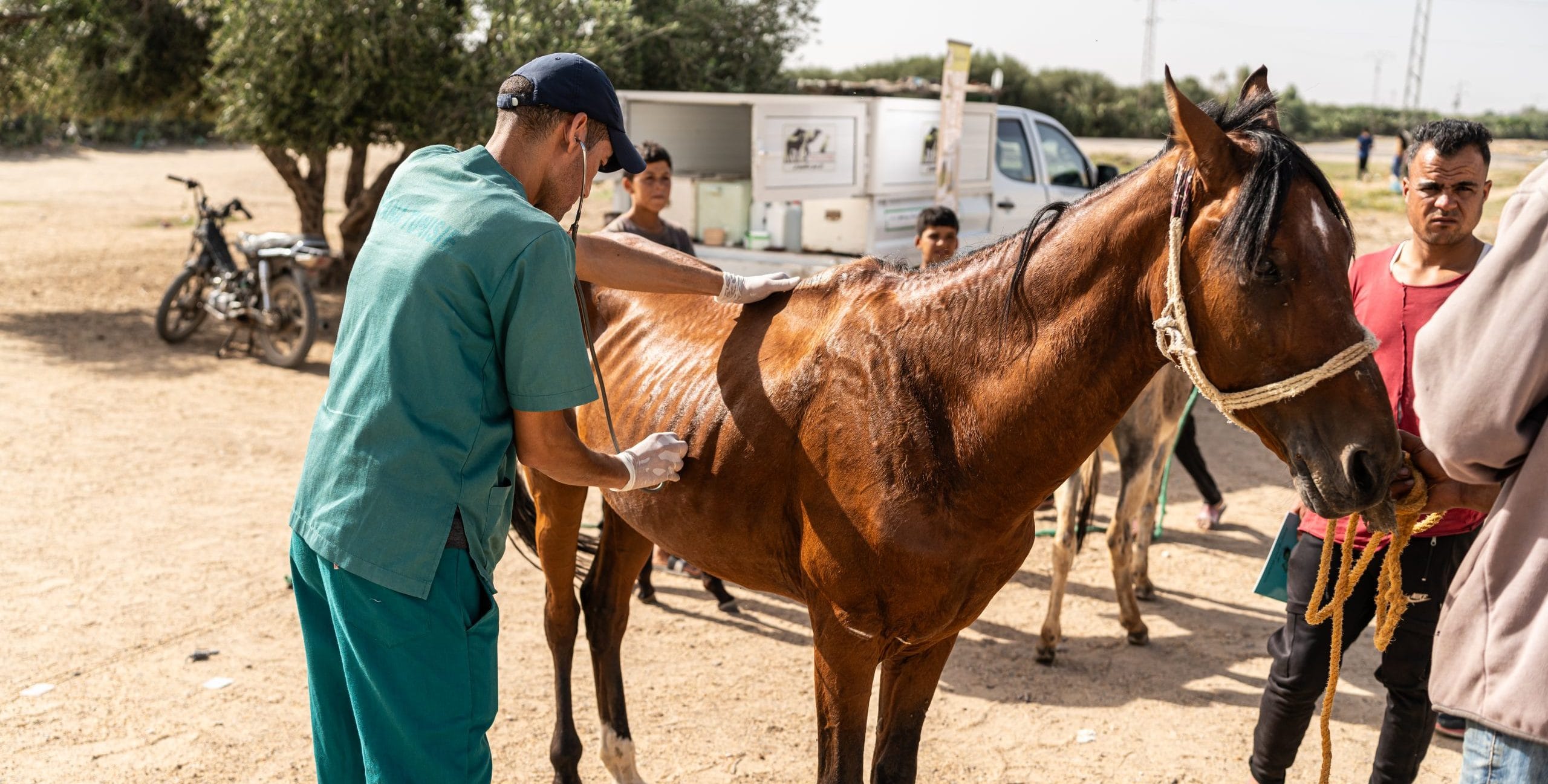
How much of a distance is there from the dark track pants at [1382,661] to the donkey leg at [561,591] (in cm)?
217

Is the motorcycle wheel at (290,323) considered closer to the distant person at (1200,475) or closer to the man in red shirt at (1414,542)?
the distant person at (1200,475)

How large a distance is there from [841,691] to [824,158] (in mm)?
6448

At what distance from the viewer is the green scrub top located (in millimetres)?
1955

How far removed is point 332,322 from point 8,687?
8.11 metres

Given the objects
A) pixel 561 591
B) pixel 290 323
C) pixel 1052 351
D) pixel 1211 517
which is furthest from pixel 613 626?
pixel 290 323

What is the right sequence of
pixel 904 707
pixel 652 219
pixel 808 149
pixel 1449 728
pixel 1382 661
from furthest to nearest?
pixel 808 149
pixel 652 219
pixel 1449 728
pixel 1382 661
pixel 904 707

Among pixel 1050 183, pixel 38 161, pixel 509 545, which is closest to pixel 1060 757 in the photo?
pixel 509 545

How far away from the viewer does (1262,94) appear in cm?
212

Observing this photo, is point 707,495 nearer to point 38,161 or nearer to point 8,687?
point 8,687

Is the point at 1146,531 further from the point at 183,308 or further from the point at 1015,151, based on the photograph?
the point at 183,308

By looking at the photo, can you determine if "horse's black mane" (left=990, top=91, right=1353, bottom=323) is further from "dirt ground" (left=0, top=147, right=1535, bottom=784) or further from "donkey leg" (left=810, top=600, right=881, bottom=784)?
"dirt ground" (left=0, top=147, right=1535, bottom=784)

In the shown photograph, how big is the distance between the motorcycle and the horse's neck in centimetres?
865

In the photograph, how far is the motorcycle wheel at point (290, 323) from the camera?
977cm

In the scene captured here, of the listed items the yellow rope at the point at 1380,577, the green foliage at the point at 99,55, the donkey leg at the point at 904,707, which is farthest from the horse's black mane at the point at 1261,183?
the green foliage at the point at 99,55
